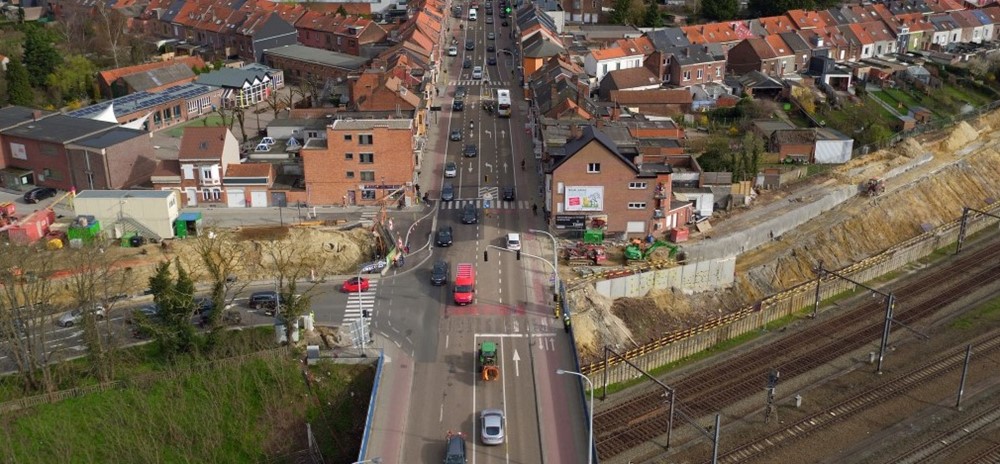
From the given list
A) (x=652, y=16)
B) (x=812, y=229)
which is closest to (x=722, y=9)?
(x=652, y=16)

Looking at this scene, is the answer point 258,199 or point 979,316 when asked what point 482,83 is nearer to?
point 258,199

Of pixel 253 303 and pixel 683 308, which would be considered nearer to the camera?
pixel 253 303

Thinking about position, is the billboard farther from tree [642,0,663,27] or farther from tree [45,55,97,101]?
tree [642,0,663,27]

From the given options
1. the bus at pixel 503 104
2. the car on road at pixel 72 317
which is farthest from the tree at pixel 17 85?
the bus at pixel 503 104

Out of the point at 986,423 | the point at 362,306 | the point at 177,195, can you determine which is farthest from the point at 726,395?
the point at 177,195

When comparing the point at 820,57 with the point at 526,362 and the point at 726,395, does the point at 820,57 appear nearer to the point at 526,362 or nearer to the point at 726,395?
the point at 726,395

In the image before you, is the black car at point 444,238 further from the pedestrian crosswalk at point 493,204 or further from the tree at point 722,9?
the tree at point 722,9
